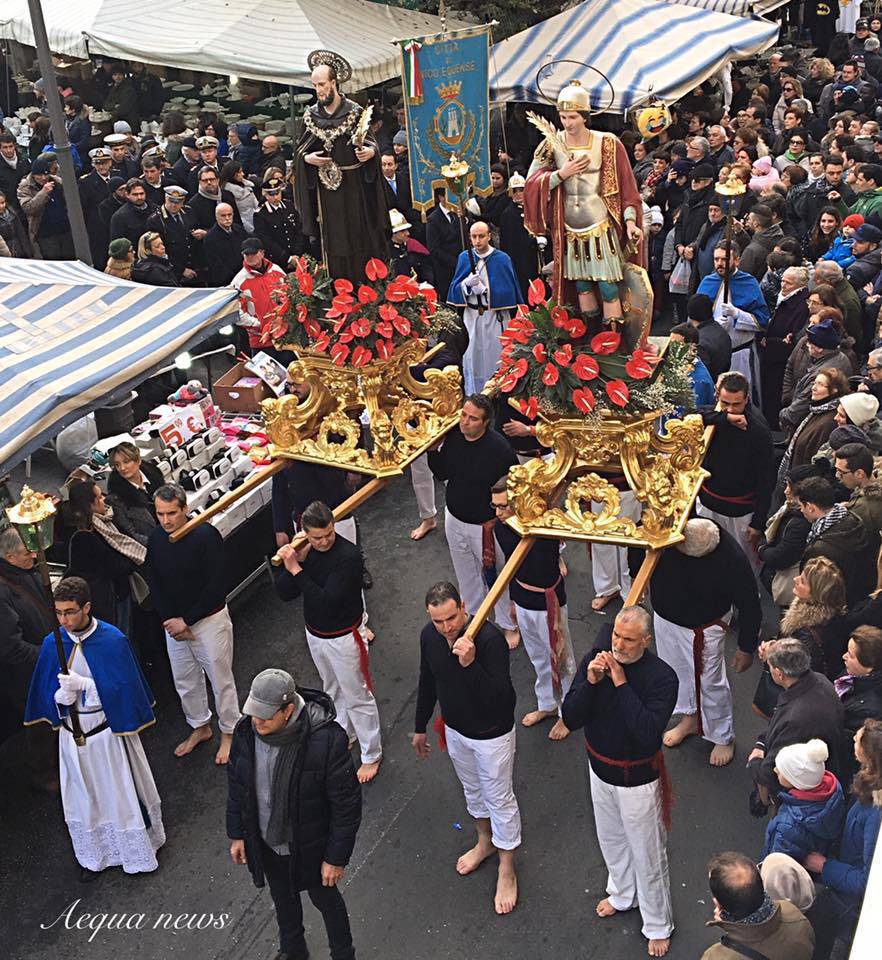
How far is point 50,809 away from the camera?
729cm

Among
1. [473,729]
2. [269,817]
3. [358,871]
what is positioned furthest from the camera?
[358,871]

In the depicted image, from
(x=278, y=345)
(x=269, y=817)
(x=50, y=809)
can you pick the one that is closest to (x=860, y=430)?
(x=278, y=345)

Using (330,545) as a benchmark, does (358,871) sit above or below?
below

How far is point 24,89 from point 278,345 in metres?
15.2

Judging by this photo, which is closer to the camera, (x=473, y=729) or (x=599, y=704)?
(x=599, y=704)

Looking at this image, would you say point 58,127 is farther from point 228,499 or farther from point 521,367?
point 521,367

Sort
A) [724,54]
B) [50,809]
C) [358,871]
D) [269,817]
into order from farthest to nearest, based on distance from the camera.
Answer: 1. [724,54]
2. [50,809]
3. [358,871]
4. [269,817]

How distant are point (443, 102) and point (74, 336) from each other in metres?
4.26

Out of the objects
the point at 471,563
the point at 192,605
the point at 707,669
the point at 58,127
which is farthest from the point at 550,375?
the point at 58,127

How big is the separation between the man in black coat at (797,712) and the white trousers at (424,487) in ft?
14.0

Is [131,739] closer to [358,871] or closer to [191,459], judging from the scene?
[358,871]

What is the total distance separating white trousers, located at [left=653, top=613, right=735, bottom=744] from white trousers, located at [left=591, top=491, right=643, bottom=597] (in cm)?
133

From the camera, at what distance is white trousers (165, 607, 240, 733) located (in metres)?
7.39

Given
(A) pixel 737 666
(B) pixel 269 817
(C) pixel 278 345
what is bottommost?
(A) pixel 737 666
